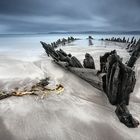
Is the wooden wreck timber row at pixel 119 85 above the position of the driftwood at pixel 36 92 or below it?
above

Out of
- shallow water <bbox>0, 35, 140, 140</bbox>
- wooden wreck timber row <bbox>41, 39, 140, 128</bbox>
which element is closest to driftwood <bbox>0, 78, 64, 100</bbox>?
shallow water <bbox>0, 35, 140, 140</bbox>

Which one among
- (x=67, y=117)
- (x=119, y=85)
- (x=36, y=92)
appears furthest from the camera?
(x=36, y=92)

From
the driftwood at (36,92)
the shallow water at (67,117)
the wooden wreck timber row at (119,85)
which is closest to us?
the shallow water at (67,117)

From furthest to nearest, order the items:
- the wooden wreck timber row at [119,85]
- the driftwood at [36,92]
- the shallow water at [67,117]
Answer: the driftwood at [36,92] < the wooden wreck timber row at [119,85] < the shallow water at [67,117]

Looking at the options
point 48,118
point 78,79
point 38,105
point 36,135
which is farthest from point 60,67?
point 36,135

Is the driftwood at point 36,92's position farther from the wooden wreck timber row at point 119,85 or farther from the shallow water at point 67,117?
the wooden wreck timber row at point 119,85

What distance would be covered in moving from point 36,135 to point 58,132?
454 mm

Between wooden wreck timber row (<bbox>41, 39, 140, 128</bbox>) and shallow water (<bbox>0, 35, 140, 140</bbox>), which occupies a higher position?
wooden wreck timber row (<bbox>41, 39, 140, 128</bbox>)

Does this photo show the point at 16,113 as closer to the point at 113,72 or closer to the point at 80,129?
the point at 80,129

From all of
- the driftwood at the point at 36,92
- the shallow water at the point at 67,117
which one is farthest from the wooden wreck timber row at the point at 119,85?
the driftwood at the point at 36,92

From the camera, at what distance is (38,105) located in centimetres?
554

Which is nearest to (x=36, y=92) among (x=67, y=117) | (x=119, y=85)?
(x=67, y=117)

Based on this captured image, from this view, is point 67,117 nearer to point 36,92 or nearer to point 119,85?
point 119,85

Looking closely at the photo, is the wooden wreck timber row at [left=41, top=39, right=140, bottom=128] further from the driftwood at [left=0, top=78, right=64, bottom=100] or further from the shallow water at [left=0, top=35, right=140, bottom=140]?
the driftwood at [left=0, top=78, right=64, bottom=100]
